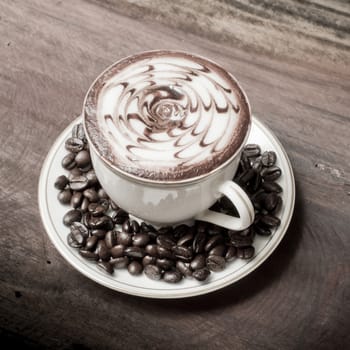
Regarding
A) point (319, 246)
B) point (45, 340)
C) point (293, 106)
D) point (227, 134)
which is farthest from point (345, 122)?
point (45, 340)

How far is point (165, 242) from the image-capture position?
0.95 metres

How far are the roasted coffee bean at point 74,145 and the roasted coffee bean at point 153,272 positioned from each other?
0.27m

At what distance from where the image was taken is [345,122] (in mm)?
1187

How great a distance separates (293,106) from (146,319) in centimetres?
55

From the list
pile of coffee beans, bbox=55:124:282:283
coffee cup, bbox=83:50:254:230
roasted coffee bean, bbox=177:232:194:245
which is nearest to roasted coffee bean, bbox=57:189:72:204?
pile of coffee beans, bbox=55:124:282:283

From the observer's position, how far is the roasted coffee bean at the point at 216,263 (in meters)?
0.92

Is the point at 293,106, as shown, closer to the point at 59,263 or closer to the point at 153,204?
the point at 153,204

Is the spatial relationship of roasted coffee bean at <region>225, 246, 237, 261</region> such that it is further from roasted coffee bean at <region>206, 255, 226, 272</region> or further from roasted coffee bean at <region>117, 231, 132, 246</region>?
roasted coffee bean at <region>117, 231, 132, 246</region>

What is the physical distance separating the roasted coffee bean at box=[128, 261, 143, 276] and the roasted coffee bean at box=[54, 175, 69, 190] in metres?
0.20

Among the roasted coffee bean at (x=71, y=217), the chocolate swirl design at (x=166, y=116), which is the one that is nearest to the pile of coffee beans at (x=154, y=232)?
the roasted coffee bean at (x=71, y=217)

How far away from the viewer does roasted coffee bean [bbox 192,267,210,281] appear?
91 cm

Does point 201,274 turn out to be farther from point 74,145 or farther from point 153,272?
point 74,145

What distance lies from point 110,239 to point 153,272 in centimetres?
10

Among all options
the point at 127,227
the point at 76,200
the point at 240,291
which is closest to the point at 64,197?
the point at 76,200
